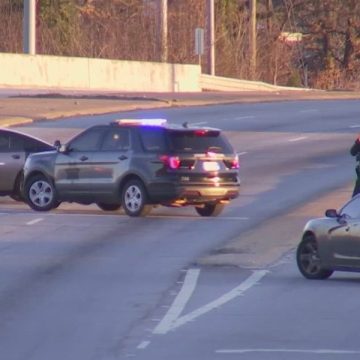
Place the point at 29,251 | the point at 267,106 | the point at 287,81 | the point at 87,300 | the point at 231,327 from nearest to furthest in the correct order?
the point at 231,327, the point at 87,300, the point at 29,251, the point at 267,106, the point at 287,81

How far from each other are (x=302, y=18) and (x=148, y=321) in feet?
232

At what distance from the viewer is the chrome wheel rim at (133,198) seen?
25344 millimetres

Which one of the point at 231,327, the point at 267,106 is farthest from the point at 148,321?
the point at 267,106

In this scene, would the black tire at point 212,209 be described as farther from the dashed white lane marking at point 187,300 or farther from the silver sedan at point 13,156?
the dashed white lane marking at point 187,300

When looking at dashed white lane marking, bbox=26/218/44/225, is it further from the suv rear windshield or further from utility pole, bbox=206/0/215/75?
utility pole, bbox=206/0/215/75

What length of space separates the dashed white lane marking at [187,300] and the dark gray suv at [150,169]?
249 inches

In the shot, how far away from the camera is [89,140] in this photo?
26625 mm

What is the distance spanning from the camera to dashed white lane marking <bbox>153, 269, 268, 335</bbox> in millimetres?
14109

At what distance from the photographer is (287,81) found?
8106cm

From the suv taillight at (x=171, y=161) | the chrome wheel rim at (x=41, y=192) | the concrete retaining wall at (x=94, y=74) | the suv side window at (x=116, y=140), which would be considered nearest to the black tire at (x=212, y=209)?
the suv taillight at (x=171, y=161)

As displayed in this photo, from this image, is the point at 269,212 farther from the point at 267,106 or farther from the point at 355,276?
the point at 267,106

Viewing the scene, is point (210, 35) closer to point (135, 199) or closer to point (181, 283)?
point (135, 199)

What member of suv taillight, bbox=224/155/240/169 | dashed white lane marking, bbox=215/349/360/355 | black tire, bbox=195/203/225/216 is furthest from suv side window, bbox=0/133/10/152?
dashed white lane marking, bbox=215/349/360/355

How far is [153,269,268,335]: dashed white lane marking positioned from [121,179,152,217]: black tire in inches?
255
